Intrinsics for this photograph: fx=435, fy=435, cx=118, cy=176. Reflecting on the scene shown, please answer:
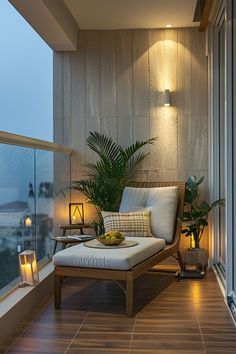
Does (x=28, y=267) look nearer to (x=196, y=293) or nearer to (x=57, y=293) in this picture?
(x=57, y=293)

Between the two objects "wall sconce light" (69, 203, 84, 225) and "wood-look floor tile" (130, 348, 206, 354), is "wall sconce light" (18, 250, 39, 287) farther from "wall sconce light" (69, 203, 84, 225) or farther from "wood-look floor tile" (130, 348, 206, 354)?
"wall sconce light" (69, 203, 84, 225)

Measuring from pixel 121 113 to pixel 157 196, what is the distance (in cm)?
120

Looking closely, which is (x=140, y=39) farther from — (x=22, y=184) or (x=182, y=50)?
(x=22, y=184)

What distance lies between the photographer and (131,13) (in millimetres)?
4617

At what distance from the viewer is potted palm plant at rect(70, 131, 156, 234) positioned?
15.9ft

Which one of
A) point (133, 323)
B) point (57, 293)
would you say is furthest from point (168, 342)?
point (57, 293)

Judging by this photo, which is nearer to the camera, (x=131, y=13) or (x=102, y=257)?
(x=102, y=257)

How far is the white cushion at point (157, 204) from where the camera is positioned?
4.35 m

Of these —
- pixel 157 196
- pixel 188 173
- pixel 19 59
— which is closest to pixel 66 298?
pixel 157 196

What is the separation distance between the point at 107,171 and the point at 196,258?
4.45 feet

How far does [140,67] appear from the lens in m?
5.12

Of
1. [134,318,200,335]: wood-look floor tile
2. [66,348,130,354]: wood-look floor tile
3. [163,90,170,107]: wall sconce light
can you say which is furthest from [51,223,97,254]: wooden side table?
[163,90,170,107]: wall sconce light

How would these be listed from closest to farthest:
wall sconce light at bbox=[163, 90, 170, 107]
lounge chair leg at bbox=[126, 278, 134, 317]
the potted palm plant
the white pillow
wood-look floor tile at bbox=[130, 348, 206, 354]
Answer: wood-look floor tile at bbox=[130, 348, 206, 354]
lounge chair leg at bbox=[126, 278, 134, 317]
the white pillow
the potted palm plant
wall sconce light at bbox=[163, 90, 170, 107]

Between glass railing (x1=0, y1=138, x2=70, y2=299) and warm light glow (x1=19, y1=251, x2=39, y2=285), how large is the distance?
0.05m
